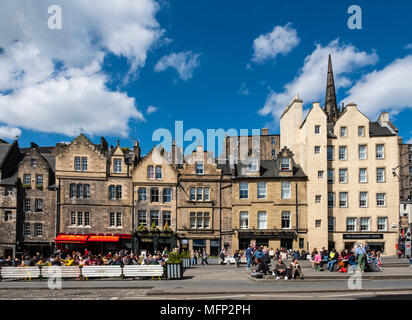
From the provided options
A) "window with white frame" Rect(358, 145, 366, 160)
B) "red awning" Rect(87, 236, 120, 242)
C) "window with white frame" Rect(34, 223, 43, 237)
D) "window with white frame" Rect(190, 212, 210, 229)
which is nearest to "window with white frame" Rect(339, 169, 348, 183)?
"window with white frame" Rect(358, 145, 366, 160)

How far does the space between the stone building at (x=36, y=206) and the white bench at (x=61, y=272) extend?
68.2ft

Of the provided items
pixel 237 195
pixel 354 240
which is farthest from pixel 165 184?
pixel 354 240

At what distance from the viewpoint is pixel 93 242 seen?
40.3 metres

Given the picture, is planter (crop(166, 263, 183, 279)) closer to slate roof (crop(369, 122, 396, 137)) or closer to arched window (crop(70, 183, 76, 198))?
arched window (crop(70, 183, 76, 198))

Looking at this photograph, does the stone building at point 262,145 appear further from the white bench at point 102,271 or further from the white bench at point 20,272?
the white bench at point 20,272

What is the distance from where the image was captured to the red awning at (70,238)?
129ft

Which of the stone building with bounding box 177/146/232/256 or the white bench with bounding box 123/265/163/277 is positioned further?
the stone building with bounding box 177/146/232/256

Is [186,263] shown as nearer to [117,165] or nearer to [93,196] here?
[93,196]

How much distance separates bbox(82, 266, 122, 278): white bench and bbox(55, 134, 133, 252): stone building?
19.9 metres

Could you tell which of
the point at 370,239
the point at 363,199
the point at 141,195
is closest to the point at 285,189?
the point at 363,199

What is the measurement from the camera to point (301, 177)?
4138 cm

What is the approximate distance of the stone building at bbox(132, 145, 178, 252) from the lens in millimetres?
41094
